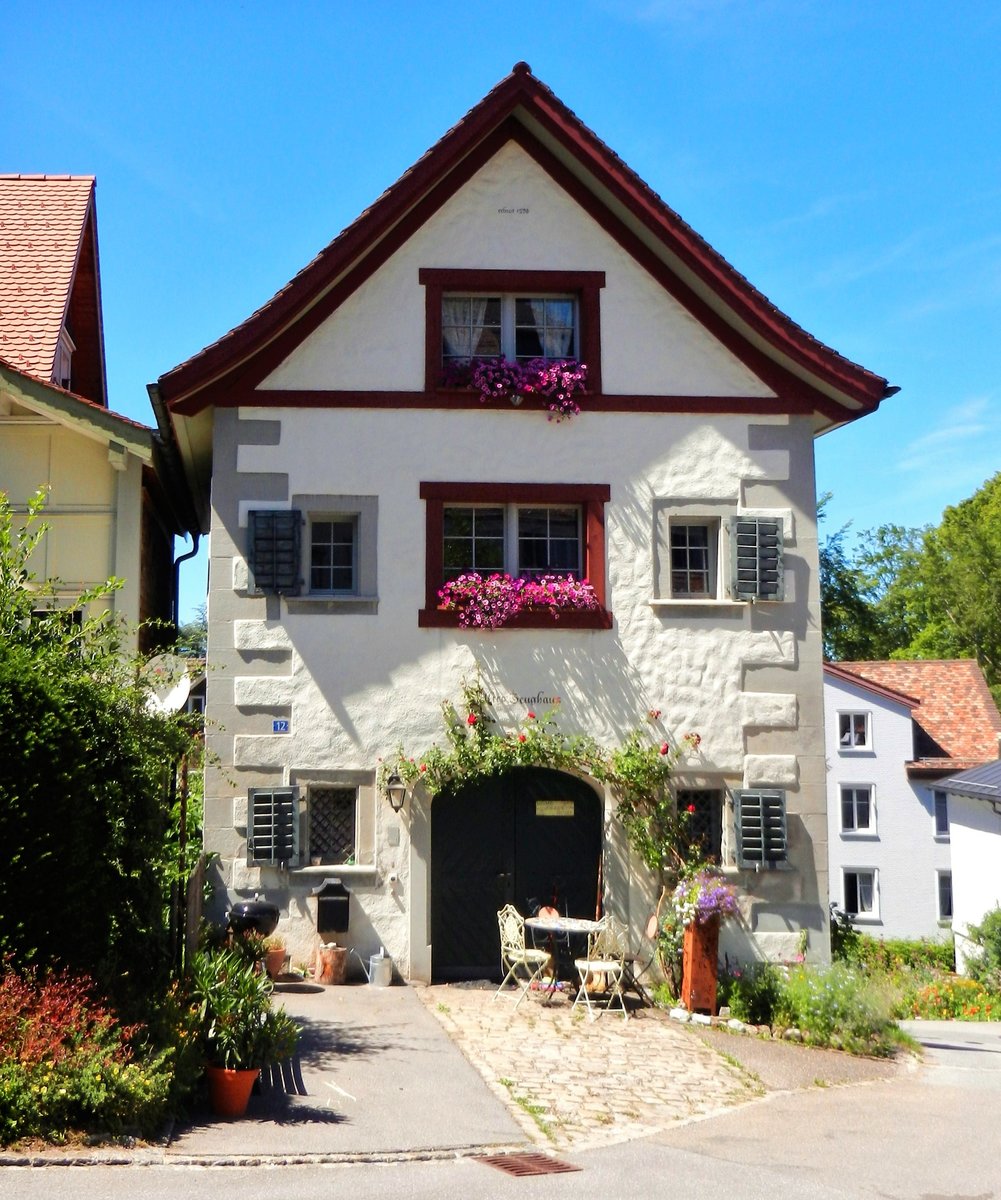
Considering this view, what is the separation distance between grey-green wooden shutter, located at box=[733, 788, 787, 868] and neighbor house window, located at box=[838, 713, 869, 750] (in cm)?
3325

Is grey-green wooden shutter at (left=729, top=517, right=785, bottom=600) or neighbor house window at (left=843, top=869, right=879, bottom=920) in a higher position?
grey-green wooden shutter at (left=729, top=517, right=785, bottom=600)

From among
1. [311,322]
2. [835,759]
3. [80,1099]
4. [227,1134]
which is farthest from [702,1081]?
[835,759]

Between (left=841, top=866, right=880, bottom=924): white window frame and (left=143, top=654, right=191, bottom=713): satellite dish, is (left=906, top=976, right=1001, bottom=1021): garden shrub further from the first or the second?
(left=841, top=866, right=880, bottom=924): white window frame

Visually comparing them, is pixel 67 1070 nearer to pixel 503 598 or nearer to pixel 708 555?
pixel 503 598

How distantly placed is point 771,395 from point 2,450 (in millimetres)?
8983

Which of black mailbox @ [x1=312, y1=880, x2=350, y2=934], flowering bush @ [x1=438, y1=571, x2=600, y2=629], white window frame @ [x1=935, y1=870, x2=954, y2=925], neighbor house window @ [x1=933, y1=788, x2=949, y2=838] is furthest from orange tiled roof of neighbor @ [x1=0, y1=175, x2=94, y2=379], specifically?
white window frame @ [x1=935, y1=870, x2=954, y2=925]

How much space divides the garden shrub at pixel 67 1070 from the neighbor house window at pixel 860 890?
40728 millimetres

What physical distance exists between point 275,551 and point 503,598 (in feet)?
8.12

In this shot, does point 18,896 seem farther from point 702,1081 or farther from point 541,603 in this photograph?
point 541,603

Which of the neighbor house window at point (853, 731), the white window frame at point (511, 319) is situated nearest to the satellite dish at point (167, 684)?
the white window frame at point (511, 319)

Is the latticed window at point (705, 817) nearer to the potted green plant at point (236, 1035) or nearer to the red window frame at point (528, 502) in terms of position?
the red window frame at point (528, 502)

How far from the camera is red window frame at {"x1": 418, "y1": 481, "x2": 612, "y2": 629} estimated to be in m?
14.8

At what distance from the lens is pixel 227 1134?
28.6 feet

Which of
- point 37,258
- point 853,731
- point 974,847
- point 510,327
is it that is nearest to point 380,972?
point 510,327
